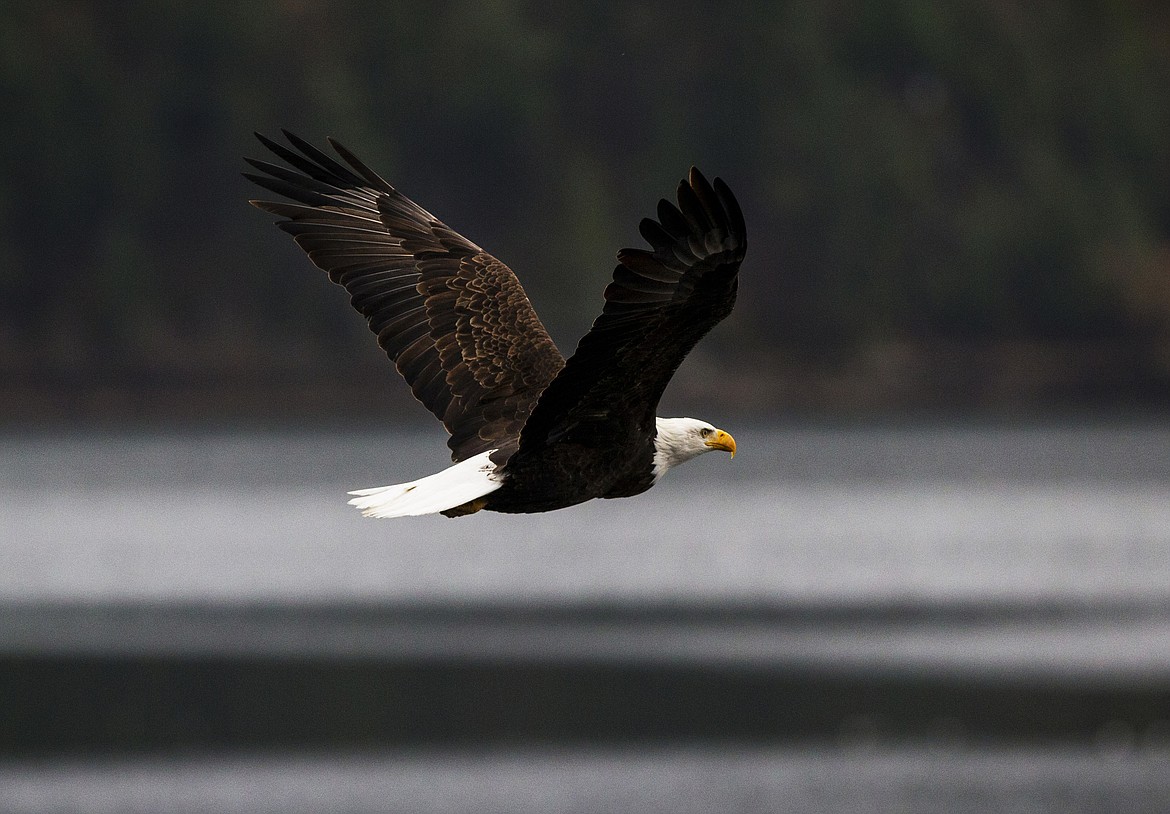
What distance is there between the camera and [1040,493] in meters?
45.6

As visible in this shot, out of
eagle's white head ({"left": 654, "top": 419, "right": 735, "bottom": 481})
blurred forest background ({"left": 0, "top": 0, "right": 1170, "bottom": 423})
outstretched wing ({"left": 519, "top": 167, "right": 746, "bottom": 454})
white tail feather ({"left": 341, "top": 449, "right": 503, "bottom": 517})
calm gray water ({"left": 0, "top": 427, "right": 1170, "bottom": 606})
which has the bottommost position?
white tail feather ({"left": 341, "top": 449, "right": 503, "bottom": 517})

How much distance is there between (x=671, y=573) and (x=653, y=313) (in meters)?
25.1

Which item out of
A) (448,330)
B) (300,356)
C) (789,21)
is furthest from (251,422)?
(448,330)

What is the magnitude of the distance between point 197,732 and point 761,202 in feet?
151

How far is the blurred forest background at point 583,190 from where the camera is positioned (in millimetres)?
59531

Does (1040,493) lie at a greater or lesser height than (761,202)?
lesser

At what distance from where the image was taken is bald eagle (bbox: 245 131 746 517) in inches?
280

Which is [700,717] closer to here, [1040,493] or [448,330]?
[448,330]

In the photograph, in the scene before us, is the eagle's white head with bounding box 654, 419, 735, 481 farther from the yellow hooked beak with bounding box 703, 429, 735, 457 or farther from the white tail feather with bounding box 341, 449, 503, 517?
the white tail feather with bounding box 341, 449, 503, 517

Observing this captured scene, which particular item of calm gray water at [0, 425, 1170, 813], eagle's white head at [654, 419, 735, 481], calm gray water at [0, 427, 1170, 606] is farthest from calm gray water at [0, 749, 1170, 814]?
eagle's white head at [654, 419, 735, 481]

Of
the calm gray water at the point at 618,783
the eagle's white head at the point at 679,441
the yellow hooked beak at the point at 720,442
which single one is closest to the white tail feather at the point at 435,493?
the eagle's white head at the point at 679,441

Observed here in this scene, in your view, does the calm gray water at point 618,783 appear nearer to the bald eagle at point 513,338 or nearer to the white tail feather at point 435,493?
the bald eagle at point 513,338

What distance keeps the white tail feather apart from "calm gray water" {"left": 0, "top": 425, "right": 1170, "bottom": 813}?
32.4 ft

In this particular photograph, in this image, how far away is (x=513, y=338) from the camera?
8773mm
